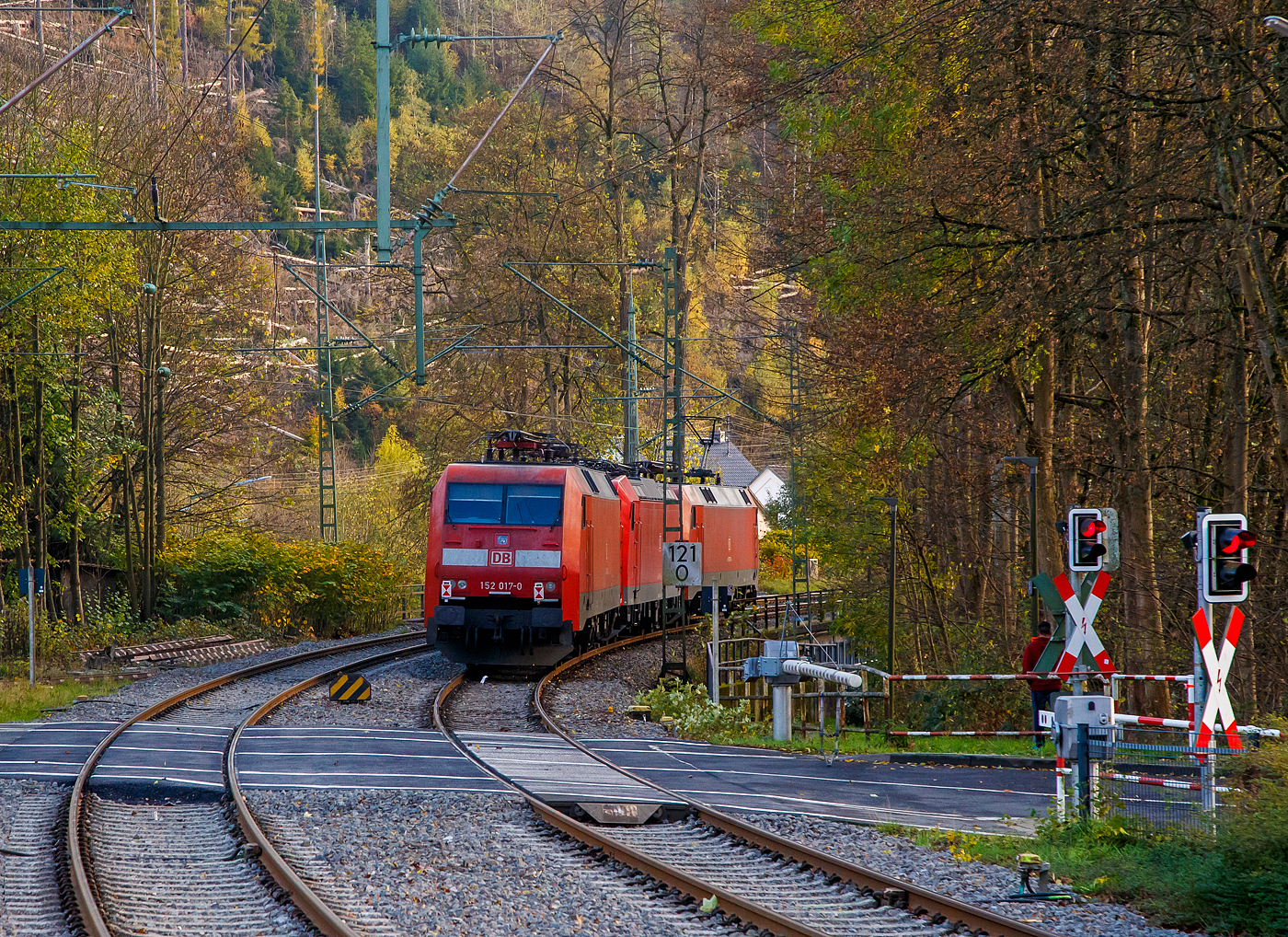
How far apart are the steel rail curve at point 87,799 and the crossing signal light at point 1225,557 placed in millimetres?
7389

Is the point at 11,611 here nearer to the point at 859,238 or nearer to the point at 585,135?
the point at 859,238

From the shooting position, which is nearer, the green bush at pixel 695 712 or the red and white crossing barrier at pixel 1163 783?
the red and white crossing barrier at pixel 1163 783

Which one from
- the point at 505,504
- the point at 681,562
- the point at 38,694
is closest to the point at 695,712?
the point at 681,562

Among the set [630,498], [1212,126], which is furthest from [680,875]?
[630,498]

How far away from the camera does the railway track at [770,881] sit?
765 centimetres

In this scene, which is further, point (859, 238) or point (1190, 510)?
point (1190, 510)

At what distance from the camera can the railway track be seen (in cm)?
765

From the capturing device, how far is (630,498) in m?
28.0

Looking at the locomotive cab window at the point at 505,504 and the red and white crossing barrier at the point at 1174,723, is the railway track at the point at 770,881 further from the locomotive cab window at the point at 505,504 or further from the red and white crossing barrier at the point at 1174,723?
the locomotive cab window at the point at 505,504

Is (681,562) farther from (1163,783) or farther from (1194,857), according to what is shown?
(1194,857)

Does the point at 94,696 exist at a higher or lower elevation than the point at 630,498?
lower

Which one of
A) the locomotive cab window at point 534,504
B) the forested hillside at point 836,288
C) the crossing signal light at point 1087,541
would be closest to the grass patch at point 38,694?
the locomotive cab window at point 534,504

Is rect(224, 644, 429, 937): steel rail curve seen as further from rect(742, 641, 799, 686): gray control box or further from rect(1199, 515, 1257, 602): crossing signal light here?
rect(1199, 515, 1257, 602): crossing signal light

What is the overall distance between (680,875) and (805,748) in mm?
8007
